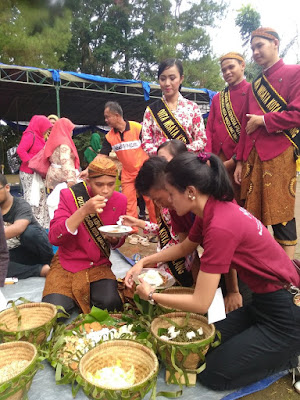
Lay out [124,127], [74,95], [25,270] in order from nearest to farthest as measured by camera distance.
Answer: [25,270]
[124,127]
[74,95]

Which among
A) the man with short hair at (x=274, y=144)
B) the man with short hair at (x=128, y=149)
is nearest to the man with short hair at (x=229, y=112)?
the man with short hair at (x=274, y=144)

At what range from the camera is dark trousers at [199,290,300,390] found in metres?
1.79

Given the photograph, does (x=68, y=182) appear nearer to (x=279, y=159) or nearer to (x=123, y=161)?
(x=123, y=161)

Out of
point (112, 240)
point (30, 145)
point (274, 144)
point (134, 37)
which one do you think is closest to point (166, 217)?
point (112, 240)

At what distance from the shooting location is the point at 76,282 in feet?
8.41

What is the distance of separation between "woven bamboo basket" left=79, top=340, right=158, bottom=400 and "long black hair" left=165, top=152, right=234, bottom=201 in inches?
32.0

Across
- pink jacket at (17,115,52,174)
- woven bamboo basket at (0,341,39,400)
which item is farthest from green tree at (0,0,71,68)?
woven bamboo basket at (0,341,39,400)

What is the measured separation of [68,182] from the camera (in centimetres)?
388

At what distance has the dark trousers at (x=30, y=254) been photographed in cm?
331

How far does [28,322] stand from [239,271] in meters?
1.32

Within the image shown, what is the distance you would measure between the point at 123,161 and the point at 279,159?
2819 mm

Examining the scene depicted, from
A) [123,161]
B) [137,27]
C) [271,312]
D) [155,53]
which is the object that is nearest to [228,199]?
[271,312]

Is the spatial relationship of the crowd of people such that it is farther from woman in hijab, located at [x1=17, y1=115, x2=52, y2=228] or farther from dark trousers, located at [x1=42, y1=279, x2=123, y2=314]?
woman in hijab, located at [x1=17, y1=115, x2=52, y2=228]

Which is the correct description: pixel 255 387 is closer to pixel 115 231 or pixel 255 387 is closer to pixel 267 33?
pixel 115 231
